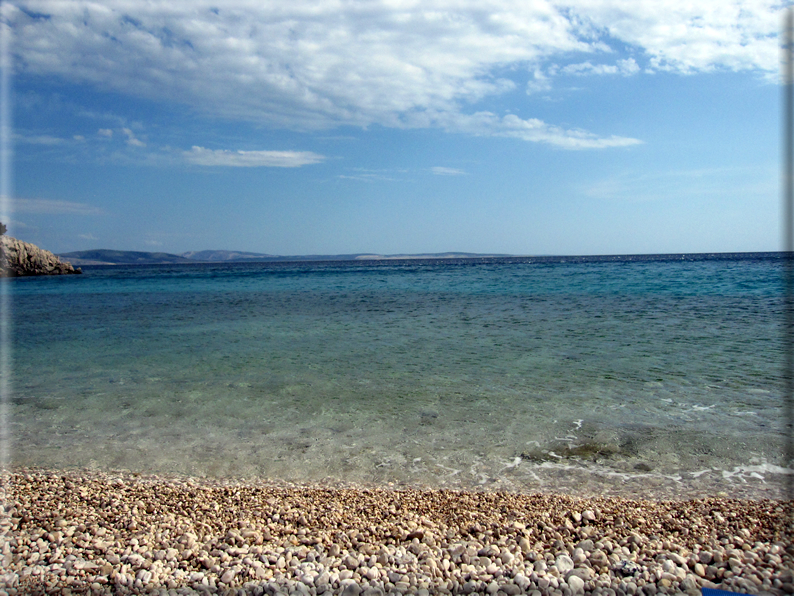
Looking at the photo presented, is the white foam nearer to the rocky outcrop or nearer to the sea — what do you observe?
the sea

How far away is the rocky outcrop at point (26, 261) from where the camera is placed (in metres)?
54.2

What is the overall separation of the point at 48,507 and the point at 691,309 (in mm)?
19757

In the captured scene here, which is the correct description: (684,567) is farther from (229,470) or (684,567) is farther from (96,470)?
(96,470)

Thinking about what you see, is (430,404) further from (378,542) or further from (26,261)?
(26,261)

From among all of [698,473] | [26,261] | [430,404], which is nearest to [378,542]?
[698,473]

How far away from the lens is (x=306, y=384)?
916cm

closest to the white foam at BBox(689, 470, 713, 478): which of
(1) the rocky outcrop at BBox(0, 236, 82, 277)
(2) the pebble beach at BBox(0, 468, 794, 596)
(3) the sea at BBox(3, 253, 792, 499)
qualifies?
(3) the sea at BBox(3, 253, 792, 499)

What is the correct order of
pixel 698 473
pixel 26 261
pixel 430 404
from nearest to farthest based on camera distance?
1. pixel 698 473
2. pixel 430 404
3. pixel 26 261

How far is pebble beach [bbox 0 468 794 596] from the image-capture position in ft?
10.6

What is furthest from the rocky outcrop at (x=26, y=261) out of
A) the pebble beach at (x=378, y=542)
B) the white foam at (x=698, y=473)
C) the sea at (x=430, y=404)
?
the white foam at (x=698, y=473)

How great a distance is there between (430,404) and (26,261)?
69841mm

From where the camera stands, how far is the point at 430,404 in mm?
7770

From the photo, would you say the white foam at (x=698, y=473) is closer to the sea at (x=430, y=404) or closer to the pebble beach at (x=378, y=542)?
the sea at (x=430, y=404)

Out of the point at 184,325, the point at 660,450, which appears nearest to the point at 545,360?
the point at 660,450
